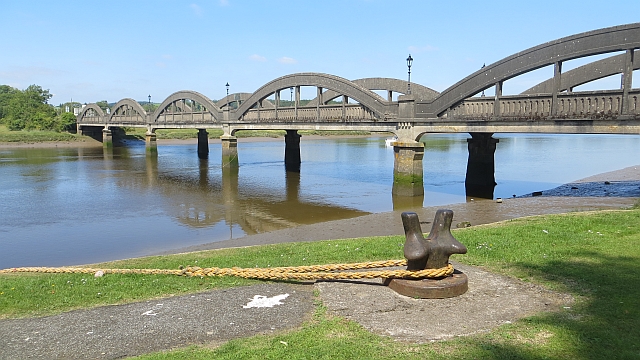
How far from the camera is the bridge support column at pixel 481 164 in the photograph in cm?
2892

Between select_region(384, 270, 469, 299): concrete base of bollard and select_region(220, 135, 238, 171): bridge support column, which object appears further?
select_region(220, 135, 238, 171): bridge support column

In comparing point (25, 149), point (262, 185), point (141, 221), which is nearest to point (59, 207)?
point (141, 221)

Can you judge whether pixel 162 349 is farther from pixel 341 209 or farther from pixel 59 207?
pixel 59 207

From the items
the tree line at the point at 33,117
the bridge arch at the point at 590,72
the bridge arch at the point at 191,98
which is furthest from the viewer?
the tree line at the point at 33,117

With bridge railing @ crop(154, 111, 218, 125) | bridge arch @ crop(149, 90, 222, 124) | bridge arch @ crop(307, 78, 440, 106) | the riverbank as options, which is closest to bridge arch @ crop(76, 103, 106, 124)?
bridge arch @ crop(149, 90, 222, 124)

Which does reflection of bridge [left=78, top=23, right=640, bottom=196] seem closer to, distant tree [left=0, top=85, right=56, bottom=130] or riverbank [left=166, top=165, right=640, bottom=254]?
riverbank [left=166, top=165, right=640, bottom=254]

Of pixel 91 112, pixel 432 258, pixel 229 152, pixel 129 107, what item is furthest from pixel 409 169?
pixel 91 112

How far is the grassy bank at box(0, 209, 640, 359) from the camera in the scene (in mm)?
5516

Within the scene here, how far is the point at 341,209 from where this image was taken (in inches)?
937

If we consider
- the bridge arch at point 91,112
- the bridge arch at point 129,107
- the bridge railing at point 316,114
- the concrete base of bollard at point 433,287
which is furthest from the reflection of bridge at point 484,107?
the bridge arch at point 91,112

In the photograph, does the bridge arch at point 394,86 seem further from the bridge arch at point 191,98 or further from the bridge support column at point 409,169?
the bridge arch at point 191,98

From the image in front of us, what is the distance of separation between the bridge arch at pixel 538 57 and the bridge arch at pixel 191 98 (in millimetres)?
27811

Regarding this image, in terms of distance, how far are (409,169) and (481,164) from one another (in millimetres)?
6180

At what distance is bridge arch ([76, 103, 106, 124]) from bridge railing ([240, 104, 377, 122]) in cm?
5035
